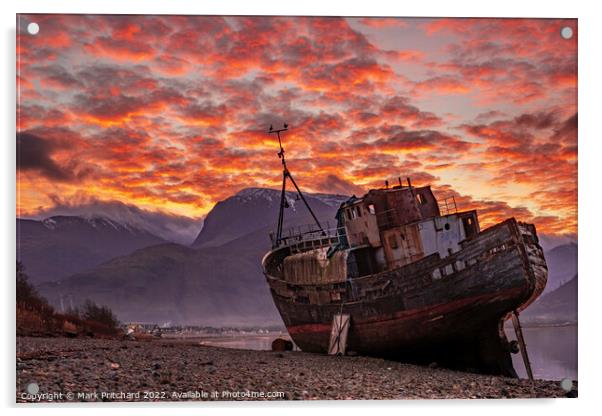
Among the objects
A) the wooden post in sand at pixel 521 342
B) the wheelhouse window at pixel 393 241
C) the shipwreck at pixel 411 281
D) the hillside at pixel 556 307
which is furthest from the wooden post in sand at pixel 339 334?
the hillside at pixel 556 307

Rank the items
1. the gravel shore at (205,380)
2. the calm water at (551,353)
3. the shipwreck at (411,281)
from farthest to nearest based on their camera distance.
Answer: the shipwreck at (411,281) → the calm water at (551,353) → the gravel shore at (205,380)

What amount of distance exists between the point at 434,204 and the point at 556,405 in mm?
4948

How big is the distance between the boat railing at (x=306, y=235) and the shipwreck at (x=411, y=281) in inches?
1.2

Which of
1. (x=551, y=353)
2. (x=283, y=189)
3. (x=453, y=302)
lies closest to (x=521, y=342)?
(x=551, y=353)

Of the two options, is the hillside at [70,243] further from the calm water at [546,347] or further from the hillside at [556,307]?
the hillside at [556,307]

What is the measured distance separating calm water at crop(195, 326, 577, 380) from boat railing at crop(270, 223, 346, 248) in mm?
2662

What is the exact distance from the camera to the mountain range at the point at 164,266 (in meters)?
14.9

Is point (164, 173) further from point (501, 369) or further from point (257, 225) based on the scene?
point (501, 369)

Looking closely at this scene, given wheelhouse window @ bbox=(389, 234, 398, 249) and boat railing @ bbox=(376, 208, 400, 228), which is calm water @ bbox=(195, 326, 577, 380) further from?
boat railing @ bbox=(376, 208, 400, 228)

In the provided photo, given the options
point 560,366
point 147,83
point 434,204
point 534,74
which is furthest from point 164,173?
point 560,366

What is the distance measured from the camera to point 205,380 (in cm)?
1373

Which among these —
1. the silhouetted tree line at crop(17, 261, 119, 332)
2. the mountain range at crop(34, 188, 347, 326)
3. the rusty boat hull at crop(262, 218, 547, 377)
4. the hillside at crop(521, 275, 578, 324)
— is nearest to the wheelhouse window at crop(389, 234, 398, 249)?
the rusty boat hull at crop(262, 218, 547, 377)

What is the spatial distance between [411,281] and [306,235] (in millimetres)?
3611

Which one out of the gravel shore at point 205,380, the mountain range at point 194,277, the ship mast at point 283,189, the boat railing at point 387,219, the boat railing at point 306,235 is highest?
the ship mast at point 283,189
